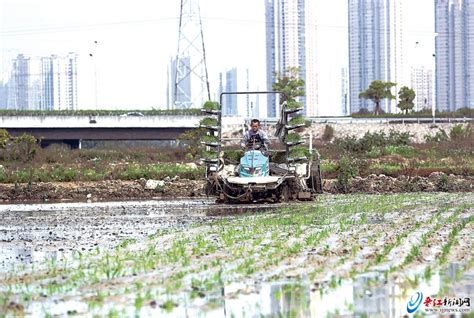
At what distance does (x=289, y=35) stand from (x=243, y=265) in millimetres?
156384

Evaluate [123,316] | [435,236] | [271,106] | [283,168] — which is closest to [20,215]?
[283,168]

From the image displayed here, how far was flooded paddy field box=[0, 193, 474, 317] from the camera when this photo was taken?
10.1 m

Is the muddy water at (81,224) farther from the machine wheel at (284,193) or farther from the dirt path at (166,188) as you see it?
the dirt path at (166,188)

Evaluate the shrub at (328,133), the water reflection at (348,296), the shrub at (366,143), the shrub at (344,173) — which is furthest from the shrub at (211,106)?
the shrub at (328,133)

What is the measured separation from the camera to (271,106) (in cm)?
16562

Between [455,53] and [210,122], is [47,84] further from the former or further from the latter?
[210,122]

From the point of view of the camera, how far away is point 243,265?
42.4 feet

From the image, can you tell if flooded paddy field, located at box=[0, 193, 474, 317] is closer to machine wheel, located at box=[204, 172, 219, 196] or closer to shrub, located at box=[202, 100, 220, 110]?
machine wheel, located at box=[204, 172, 219, 196]

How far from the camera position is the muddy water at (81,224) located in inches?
647

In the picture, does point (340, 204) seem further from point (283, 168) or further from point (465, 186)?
point (465, 186)

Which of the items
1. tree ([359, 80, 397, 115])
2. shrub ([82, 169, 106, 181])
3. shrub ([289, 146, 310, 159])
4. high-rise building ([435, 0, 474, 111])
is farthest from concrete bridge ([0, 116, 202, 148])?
high-rise building ([435, 0, 474, 111])

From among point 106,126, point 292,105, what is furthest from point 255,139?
point 106,126

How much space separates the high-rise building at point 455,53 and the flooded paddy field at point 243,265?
13345 cm

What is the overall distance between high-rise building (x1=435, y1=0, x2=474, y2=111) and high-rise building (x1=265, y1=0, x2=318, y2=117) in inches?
778
